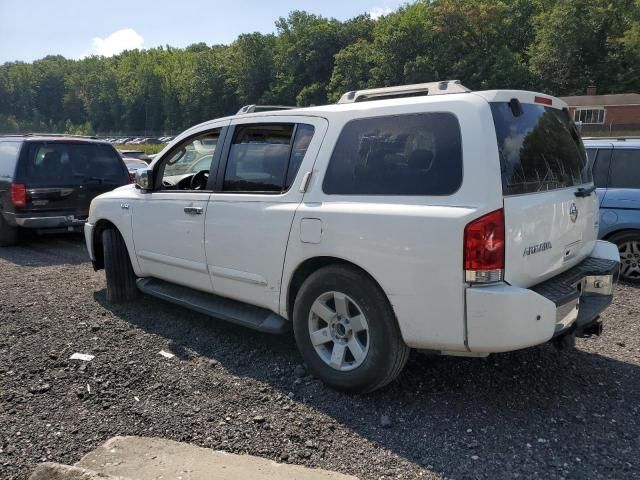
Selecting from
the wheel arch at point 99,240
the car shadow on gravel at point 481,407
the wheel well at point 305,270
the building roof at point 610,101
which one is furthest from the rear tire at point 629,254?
the building roof at point 610,101

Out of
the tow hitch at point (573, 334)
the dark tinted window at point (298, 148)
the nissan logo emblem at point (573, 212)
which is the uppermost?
the dark tinted window at point (298, 148)

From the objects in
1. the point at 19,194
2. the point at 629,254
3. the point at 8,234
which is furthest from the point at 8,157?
the point at 629,254

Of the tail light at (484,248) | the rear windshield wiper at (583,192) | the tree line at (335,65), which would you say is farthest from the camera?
the tree line at (335,65)

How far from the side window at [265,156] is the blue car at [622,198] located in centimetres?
427

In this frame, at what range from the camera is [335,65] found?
304 feet

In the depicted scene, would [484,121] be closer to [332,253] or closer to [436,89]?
[436,89]

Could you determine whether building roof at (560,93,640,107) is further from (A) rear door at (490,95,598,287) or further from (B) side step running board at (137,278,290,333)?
(B) side step running board at (137,278,290,333)

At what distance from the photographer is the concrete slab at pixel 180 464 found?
8.72 ft

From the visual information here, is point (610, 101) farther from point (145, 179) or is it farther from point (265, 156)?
point (265, 156)

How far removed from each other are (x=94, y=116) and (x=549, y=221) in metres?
149

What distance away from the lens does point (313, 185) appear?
3553mm

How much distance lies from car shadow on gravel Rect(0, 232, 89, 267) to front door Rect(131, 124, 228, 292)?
10.2 feet

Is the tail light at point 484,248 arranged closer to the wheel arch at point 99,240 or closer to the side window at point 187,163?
the side window at point 187,163

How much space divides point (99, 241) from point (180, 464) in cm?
363
